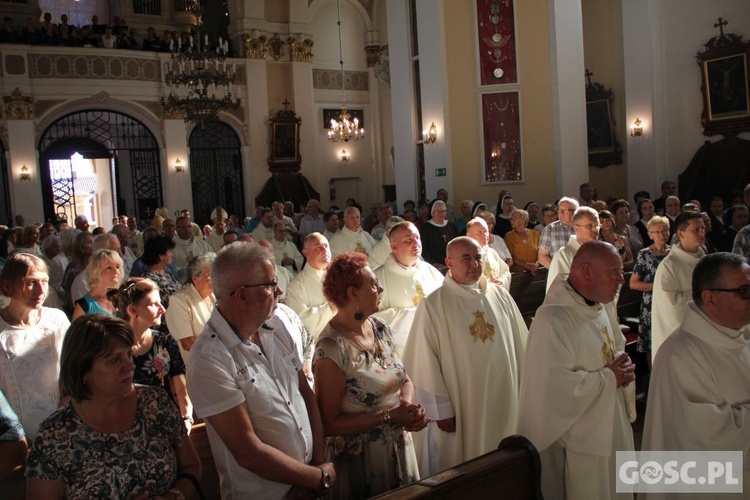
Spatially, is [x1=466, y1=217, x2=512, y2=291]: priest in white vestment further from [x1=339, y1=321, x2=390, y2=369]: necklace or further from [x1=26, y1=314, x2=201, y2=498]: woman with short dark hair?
[x1=26, y1=314, x2=201, y2=498]: woman with short dark hair

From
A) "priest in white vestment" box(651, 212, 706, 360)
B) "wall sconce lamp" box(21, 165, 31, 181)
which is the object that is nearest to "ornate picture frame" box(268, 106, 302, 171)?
"wall sconce lamp" box(21, 165, 31, 181)

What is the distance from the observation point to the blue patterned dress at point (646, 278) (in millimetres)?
6457

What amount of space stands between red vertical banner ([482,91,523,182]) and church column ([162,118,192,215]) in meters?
9.56

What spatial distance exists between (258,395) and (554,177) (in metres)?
11.6

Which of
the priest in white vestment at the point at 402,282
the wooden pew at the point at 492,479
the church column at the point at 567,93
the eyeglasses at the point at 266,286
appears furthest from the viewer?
the church column at the point at 567,93

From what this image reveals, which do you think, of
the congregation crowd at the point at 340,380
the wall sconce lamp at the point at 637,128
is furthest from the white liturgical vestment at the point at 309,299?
the wall sconce lamp at the point at 637,128

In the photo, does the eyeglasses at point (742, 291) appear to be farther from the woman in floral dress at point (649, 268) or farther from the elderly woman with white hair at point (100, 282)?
the elderly woman with white hair at point (100, 282)

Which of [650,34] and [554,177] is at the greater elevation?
[650,34]

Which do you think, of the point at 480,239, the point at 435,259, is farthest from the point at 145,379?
the point at 435,259

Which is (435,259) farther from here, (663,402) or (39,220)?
(39,220)

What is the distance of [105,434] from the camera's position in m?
2.52

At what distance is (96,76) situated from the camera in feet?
60.3

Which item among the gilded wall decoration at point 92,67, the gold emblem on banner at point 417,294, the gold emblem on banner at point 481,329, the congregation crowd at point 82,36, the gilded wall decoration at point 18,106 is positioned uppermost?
the congregation crowd at point 82,36

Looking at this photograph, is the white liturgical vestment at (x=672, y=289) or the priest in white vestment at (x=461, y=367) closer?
the priest in white vestment at (x=461, y=367)
